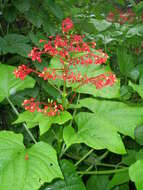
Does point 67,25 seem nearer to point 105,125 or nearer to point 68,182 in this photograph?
point 105,125

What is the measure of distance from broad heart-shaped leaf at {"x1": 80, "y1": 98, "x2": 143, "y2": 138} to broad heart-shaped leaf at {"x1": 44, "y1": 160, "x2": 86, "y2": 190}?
311mm

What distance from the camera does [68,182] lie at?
4.47ft

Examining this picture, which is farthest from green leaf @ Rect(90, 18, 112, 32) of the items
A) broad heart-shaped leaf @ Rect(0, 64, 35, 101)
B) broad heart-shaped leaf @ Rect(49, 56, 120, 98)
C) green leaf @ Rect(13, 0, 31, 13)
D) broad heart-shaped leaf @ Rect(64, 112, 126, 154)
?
broad heart-shaped leaf @ Rect(64, 112, 126, 154)

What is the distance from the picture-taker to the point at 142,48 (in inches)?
104

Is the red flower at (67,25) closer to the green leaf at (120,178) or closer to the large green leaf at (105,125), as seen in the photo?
the large green leaf at (105,125)

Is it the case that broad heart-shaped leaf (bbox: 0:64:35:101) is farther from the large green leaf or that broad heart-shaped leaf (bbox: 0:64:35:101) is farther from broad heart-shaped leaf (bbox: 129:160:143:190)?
broad heart-shaped leaf (bbox: 129:160:143:190)

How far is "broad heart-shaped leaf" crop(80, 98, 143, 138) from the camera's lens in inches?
53.0

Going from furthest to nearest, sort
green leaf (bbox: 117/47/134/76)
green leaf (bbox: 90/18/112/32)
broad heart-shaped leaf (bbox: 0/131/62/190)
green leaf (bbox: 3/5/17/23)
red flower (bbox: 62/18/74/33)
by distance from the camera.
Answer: green leaf (bbox: 90/18/112/32), green leaf (bbox: 117/47/134/76), green leaf (bbox: 3/5/17/23), red flower (bbox: 62/18/74/33), broad heart-shaped leaf (bbox: 0/131/62/190)

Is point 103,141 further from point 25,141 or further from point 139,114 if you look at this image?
point 25,141

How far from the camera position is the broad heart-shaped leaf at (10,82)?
1.57 meters

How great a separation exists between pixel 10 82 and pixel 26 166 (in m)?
A: 0.64

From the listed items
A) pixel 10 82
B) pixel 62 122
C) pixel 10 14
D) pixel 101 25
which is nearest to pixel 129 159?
pixel 62 122

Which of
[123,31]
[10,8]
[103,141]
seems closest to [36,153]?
[103,141]

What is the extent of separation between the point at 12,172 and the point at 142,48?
77.4 inches
